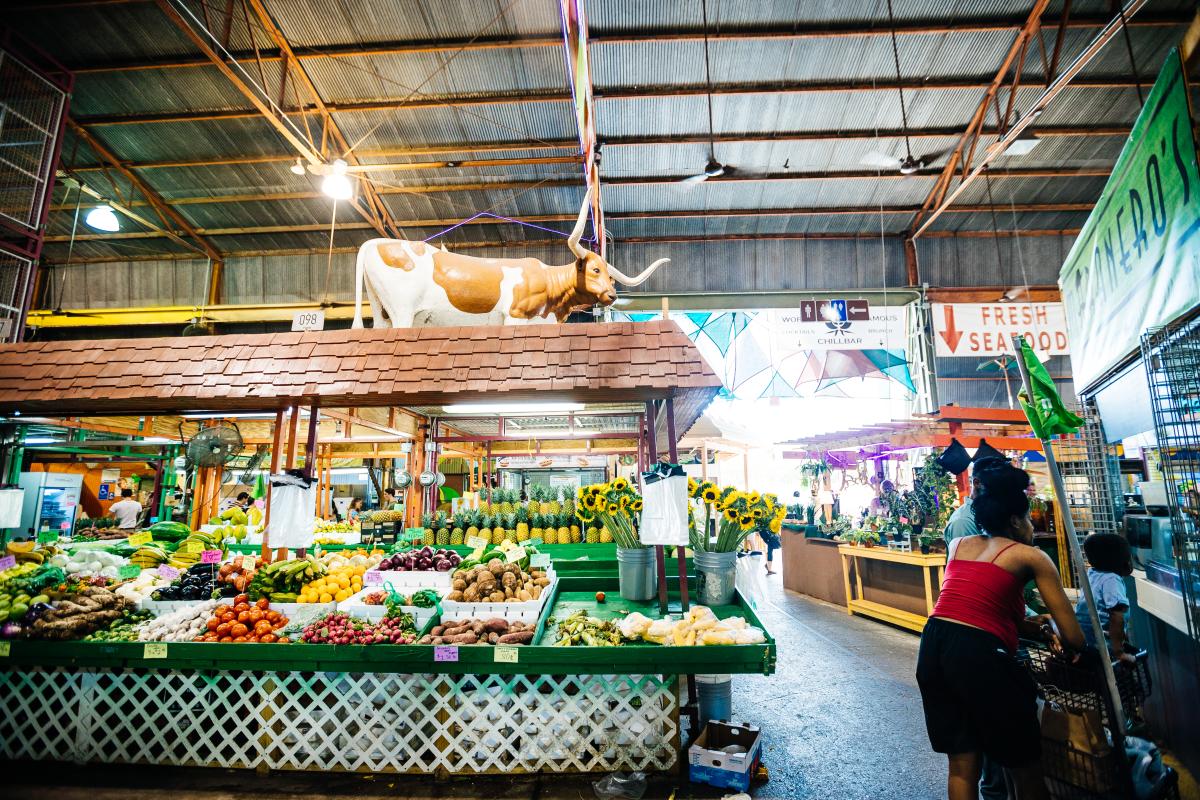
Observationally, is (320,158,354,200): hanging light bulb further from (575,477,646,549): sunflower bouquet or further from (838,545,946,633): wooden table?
(838,545,946,633): wooden table

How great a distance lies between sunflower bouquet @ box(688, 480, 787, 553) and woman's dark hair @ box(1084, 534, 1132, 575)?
216 cm

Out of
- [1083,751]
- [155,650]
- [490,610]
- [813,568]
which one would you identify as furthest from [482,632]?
[813,568]

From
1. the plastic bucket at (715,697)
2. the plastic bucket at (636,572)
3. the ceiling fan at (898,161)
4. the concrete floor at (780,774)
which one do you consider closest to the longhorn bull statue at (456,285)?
the plastic bucket at (636,572)

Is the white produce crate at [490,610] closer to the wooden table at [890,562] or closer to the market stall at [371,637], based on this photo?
the market stall at [371,637]

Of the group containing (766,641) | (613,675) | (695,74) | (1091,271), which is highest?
(695,74)

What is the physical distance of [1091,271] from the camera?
4.12 m

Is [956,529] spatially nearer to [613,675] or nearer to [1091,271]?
[1091,271]

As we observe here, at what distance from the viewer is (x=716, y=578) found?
3.55 metres

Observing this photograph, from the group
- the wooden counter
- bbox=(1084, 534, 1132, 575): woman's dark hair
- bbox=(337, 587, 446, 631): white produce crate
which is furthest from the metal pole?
the wooden counter

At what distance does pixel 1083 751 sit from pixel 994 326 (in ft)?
32.1

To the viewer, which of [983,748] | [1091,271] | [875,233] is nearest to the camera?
[983,748]

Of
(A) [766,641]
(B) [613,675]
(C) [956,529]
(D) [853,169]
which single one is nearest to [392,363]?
(B) [613,675]

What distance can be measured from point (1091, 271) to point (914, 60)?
586 centimetres

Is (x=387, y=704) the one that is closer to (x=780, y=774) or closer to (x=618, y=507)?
(x=618, y=507)
